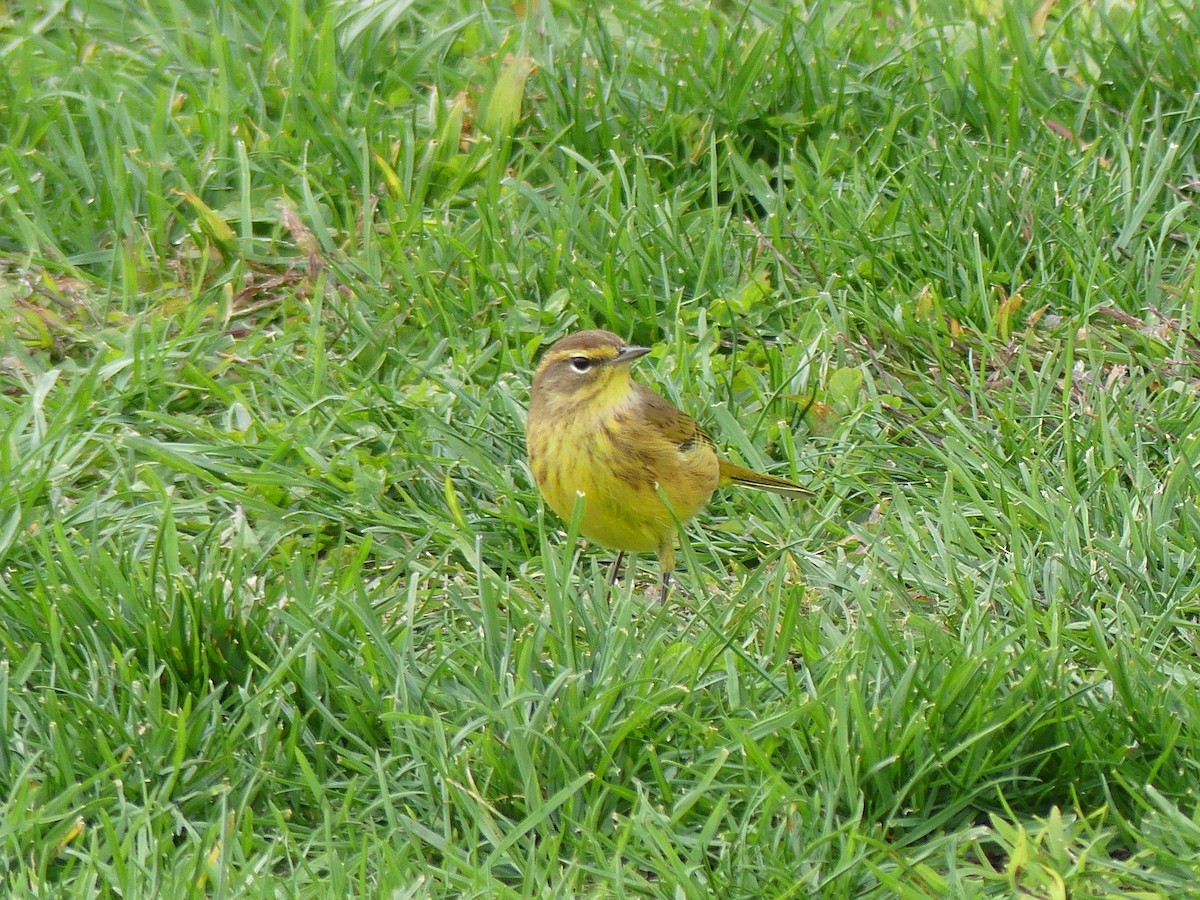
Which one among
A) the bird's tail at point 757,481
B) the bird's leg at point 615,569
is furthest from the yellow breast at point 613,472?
the bird's tail at point 757,481

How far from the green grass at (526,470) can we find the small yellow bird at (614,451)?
25 centimetres

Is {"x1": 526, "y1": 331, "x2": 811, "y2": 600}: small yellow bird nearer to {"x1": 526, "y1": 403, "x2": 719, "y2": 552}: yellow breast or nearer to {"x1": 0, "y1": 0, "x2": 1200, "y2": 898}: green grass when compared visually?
{"x1": 526, "y1": 403, "x2": 719, "y2": 552}: yellow breast

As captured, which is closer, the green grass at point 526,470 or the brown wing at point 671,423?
the green grass at point 526,470

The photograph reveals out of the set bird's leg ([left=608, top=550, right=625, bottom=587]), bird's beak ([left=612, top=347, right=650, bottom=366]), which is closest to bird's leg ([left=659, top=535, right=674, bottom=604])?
bird's leg ([left=608, top=550, right=625, bottom=587])

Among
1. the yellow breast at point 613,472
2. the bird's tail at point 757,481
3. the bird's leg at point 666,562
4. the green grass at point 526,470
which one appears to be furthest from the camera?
the bird's tail at point 757,481

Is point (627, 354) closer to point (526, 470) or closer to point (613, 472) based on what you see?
point (613, 472)

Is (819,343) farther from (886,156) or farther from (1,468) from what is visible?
(1,468)

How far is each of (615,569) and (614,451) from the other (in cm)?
48

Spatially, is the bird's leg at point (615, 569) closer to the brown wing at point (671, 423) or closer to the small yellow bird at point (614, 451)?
the small yellow bird at point (614, 451)

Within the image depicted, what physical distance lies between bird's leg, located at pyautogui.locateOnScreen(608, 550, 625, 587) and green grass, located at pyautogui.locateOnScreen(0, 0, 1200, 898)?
0.06 metres

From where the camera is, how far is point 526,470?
18.2 ft

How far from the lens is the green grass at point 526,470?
3955 millimetres

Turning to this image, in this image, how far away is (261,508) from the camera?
17.5 ft

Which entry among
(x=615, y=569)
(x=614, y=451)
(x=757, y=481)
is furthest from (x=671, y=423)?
(x=615, y=569)
